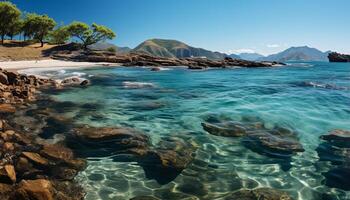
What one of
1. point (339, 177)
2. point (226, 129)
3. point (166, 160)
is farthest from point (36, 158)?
point (339, 177)

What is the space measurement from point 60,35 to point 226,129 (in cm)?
10179

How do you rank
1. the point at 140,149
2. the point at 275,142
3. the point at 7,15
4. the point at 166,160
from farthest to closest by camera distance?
the point at 7,15, the point at 275,142, the point at 140,149, the point at 166,160

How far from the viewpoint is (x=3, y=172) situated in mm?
8094

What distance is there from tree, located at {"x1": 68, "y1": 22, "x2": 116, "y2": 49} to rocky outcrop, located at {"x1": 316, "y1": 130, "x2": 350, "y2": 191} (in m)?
97.4

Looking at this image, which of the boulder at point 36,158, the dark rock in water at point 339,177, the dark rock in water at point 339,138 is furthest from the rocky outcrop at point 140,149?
the dark rock in water at point 339,138

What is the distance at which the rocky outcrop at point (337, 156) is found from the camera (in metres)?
9.33

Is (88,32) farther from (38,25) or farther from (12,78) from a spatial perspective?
(12,78)

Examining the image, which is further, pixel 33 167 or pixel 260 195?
pixel 33 167

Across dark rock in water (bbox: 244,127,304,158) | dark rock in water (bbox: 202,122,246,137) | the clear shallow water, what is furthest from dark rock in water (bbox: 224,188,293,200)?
dark rock in water (bbox: 202,122,246,137)

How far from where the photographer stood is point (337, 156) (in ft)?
36.9

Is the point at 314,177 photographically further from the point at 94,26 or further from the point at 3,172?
the point at 94,26

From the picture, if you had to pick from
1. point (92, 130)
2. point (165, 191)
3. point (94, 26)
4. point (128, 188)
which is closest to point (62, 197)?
point (128, 188)

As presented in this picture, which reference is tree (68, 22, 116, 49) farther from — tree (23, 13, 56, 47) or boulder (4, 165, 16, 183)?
boulder (4, 165, 16, 183)

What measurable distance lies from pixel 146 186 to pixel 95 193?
1.46 metres
